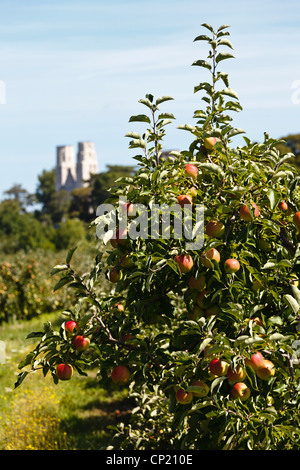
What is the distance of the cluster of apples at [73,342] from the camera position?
2.63m

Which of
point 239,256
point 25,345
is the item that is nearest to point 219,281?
point 239,256

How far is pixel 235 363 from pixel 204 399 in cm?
39

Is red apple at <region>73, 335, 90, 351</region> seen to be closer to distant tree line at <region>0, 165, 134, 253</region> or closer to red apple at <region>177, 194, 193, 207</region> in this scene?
red apple at <region>177, 194, 193, 207</region>

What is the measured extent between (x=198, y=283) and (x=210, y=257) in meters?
0.17

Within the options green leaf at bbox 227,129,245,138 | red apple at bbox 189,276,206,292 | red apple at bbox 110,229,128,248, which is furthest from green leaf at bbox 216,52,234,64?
red apple at bbox 189,276,206,292

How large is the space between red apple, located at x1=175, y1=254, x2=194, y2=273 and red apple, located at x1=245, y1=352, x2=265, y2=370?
0.49 metres

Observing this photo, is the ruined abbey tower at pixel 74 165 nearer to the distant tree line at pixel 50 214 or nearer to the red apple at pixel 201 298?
the distant tree line at pixel 50 214

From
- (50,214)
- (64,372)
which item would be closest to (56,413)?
(64,372)

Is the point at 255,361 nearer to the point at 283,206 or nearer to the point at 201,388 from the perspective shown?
the point at 201,388

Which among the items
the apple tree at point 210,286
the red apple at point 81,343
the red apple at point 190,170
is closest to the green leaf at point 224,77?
the apple tree at point 210,286

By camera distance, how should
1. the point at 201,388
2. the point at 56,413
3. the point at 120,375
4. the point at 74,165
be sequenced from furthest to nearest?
the point at 74,165 → the point at 56,413 → the point at 120,375 → the point at 201,388

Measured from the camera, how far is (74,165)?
323 ft

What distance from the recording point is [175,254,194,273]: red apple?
8.25 feet
